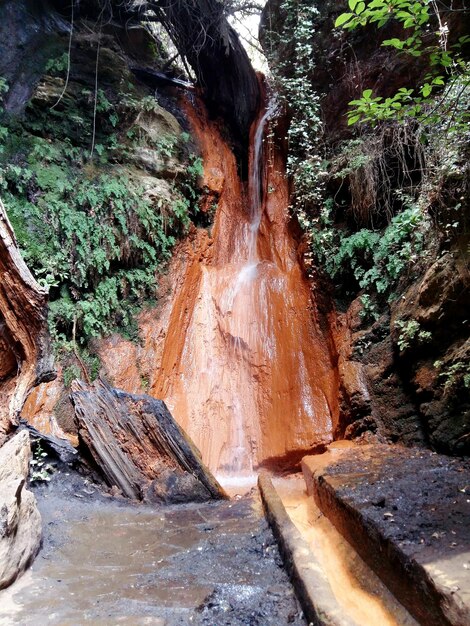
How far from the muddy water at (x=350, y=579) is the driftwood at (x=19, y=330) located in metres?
3.25

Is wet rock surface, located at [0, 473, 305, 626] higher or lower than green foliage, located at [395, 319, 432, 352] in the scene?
lower

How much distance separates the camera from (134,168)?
903 cm

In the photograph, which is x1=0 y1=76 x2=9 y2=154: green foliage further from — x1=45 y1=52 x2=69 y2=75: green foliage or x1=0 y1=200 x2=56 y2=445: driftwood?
x1=0 y1=200 x2=56 y2=445: driftwood

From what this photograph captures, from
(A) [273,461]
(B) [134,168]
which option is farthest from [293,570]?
(B) [134,168]

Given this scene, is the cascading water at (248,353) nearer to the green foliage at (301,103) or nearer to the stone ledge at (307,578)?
the green foliage at (301,103)

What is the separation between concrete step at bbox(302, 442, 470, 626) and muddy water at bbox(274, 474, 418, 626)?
0.06m

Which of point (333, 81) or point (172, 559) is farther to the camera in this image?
point (333, 81)

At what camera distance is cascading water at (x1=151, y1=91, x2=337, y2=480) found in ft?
23.8

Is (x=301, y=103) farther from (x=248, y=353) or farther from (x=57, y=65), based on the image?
(x=248, y=353)

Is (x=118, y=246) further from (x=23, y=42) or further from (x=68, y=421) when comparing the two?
(x=23, y=42)

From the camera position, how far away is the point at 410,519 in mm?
2771

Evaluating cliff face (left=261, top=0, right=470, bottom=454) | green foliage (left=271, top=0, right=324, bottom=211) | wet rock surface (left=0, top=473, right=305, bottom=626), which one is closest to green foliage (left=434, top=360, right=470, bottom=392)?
cliff face (left=261, top=0, right=470, bottom=454)

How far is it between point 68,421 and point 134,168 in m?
5.59

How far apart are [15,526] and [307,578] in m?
2.02
